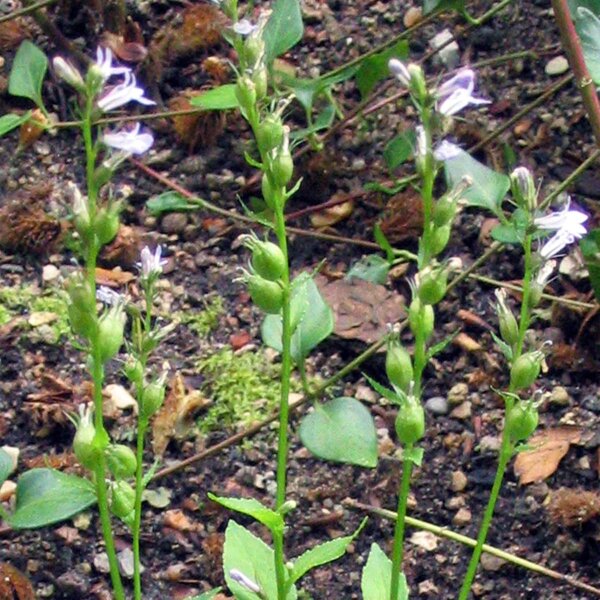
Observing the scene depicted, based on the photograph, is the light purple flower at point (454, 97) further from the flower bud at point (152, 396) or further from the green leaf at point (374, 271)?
the green leaf at point (374, 271)

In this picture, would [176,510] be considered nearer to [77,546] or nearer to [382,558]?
[77,546]

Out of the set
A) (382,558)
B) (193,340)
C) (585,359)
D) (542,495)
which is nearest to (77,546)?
(193,340)

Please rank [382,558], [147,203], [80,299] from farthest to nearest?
1. [147,203]
2. [382,558]
3. [80,299]

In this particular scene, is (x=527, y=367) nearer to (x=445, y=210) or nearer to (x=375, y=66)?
(x=445, y=210)

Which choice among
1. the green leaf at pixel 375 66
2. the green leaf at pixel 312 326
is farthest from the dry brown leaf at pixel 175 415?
the green leaf at pixel 375 66

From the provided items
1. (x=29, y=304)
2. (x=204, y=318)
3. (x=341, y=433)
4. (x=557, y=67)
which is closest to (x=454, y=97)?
(x=341, y=433)

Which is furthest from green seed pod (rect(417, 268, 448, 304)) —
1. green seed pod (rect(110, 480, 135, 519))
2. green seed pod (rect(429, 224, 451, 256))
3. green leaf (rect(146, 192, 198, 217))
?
green leaf (rect(146, 192, 198, 217))
